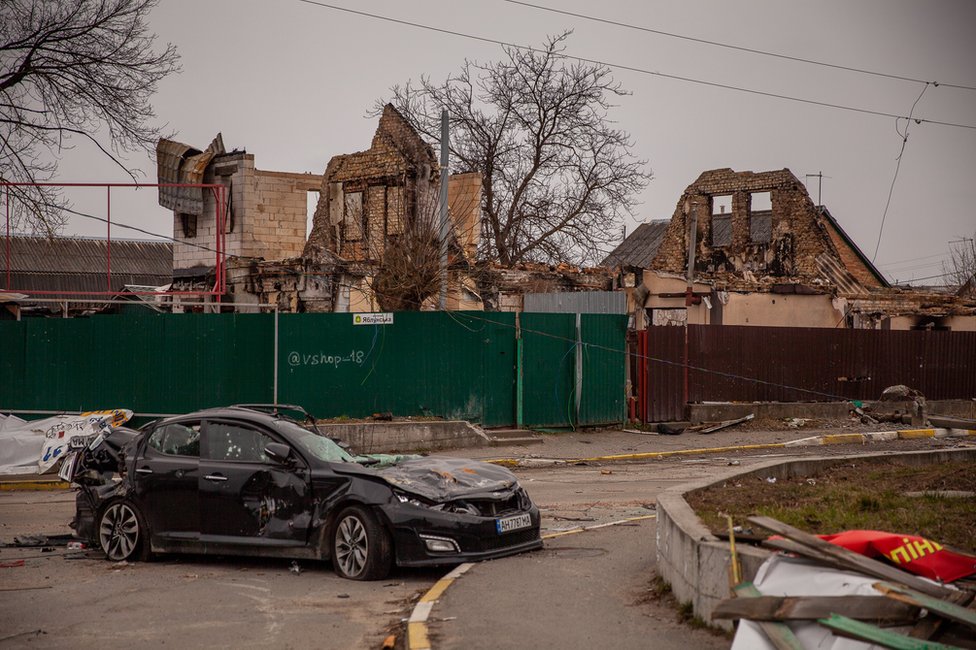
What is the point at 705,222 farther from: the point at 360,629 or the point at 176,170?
the point at 360,629

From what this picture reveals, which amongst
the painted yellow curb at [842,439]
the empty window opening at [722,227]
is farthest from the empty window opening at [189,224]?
the empty window opening at [722,227]

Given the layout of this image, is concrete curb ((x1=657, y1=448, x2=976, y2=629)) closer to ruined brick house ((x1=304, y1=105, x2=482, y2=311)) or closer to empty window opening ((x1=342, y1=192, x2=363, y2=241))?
ruined brick house ((x1=304, y1=105, x2=482, y2=311))

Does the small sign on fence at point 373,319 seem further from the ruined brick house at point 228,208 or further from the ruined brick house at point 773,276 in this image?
the ruined brick house at point 228,208

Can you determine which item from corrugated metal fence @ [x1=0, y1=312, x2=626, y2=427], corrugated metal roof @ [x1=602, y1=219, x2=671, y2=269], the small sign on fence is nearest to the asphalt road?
corrugated metal fence @ [x1=0, y1=312, x2=626, y2=427]

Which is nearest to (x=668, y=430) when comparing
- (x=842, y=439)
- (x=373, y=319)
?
(x=842, y=439)

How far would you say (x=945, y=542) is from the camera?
7273 millimetres

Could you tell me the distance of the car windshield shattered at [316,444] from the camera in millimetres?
9922

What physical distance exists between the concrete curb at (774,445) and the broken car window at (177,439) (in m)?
8.14

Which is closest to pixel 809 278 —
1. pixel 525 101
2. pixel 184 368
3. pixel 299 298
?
pixel 525 101

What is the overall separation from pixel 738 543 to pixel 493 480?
3.56 metres

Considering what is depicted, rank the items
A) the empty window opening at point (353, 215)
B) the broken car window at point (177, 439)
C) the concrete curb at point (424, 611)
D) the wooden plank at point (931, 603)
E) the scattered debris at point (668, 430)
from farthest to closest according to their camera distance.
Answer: the empty window opening at point (353, 215)
the scattered debris at point (668, 430)
the broken car window at point (177, 439)
the concrete curb at point (424, 611)
the wooden plank at point (931, 603)

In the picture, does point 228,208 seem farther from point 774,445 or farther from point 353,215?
point 774,445

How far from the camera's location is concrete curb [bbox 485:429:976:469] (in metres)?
18.8

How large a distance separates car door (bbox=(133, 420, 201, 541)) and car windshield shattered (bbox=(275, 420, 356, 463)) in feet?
3.23
